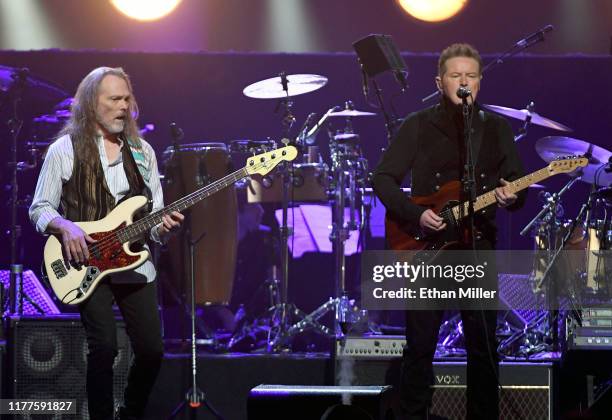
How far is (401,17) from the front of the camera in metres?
9.24

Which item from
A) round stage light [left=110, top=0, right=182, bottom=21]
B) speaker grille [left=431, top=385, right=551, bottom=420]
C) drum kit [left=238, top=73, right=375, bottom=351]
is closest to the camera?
speaker grille [left=431, top=385, right=551, bottom=420]

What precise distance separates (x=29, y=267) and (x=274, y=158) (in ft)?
14.0

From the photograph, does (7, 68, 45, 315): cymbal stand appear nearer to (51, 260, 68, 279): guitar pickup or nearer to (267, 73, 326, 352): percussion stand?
(267, 73, 326, 352): percussion stand

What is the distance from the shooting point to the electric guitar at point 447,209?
5090 millimetres

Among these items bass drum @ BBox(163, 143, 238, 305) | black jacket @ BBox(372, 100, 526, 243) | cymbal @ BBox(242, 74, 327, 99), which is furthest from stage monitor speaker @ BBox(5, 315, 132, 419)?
cymbal @ BBox(242, 74, 327, 99)

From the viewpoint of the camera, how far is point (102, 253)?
17.0ft

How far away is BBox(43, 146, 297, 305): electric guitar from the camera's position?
5145 millimetres

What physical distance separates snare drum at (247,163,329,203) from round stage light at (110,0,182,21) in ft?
6.94

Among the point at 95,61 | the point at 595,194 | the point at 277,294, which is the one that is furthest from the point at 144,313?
the point at 95,61

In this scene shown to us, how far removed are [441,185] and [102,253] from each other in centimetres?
188

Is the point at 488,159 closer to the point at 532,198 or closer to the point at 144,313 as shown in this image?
the point at 144,313

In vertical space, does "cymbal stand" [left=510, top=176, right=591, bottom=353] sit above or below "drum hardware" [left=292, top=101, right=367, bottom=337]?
below

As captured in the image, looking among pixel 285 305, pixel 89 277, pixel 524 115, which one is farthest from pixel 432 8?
pixel 89 277

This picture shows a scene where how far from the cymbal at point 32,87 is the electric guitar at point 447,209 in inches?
158
